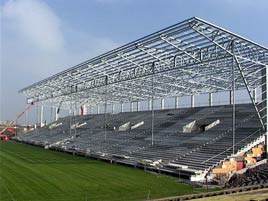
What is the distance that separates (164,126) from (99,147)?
25.0 ft

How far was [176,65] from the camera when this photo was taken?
1335 inches

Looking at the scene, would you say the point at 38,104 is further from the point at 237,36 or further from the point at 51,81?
the point at 237,36

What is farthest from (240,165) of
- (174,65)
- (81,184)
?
(81,184)

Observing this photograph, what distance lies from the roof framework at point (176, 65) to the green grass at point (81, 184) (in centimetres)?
976

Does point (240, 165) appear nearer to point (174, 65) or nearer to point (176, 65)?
point (174, 65)

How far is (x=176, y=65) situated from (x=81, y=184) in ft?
51.4

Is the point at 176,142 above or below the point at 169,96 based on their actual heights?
below

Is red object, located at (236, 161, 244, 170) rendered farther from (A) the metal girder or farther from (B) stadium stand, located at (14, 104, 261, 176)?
(A) the metal girder

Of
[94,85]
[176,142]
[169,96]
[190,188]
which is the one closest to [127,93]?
[169,96]

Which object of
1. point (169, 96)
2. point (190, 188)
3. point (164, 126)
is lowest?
point (190, 188)

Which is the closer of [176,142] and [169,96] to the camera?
[176,142]

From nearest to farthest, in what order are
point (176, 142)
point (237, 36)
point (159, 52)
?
point (237, 36) < point (159, 52) < point (176, 142)

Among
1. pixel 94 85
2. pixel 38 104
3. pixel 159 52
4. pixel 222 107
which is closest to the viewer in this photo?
pixel 159 52

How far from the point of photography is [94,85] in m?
47.6
